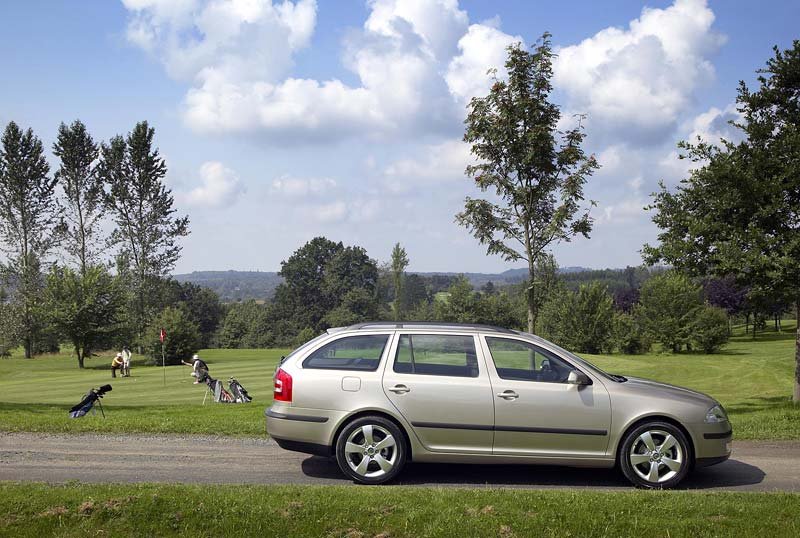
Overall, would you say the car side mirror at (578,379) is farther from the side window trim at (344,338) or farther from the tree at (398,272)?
the tree at (398,272)

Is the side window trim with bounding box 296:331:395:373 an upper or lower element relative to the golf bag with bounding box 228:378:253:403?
upper

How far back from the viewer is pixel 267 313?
98125 millimetres

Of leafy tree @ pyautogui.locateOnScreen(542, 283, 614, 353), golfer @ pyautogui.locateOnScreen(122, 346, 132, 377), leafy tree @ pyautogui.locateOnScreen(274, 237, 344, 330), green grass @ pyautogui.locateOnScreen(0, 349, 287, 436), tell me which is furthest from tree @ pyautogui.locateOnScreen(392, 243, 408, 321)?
golfer @ pyautogui.locateOnScreen(122, 346, 132, 377)

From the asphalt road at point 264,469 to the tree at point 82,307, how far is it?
125 ft

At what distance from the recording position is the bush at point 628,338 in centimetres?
5784

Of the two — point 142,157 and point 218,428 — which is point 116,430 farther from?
point 142,157

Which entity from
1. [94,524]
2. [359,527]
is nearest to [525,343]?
[359,527]

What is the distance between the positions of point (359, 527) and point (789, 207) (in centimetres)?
1223

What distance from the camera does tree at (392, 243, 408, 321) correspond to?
86425 millimetres

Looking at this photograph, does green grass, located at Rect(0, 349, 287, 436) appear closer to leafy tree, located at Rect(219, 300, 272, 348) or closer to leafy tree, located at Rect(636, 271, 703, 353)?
leafy tree, located at Rect(636, 271, 703, 353)

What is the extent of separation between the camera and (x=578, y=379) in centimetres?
727

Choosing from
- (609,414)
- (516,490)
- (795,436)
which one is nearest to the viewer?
(516,490)

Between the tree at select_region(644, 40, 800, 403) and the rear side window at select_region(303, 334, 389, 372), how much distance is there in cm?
934

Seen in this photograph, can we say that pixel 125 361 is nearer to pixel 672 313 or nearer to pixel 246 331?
pixel 672 313
